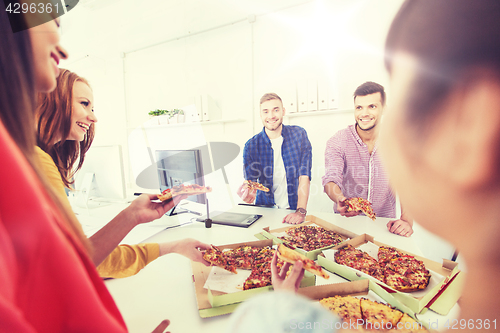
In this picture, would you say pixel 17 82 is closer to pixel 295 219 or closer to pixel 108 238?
pixel 108 238

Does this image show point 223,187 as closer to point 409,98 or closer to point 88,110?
point 88,110

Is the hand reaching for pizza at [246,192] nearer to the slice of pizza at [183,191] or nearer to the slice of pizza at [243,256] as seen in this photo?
the slice of pizza at [183,191]

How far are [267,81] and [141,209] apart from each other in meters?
2.61

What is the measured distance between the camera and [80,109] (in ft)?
3.63

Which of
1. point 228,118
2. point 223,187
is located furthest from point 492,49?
point 223,187

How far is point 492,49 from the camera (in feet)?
0.94

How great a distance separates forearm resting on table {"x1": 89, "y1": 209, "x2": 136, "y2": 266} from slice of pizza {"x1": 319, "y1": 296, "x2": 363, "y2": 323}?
0.84 metres

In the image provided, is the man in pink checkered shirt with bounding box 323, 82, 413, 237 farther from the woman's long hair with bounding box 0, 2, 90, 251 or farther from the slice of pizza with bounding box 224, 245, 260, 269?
the woman's long hair with bounding box 0, 2, 90, 251

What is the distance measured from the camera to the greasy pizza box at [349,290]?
71 centimetres

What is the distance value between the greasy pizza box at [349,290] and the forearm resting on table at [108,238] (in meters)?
0.75

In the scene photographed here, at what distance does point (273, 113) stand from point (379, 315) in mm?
2391

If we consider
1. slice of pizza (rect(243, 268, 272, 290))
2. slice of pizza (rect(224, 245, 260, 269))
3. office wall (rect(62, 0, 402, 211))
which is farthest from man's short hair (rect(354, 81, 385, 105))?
slice of pizza (rect(243, 268, 272, 290))

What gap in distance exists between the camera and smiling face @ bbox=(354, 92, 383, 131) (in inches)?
89.1

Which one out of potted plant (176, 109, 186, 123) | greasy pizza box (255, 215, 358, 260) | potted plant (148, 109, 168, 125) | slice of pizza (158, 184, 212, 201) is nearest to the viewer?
greasy pizza box (255, 215, 358, 260)
